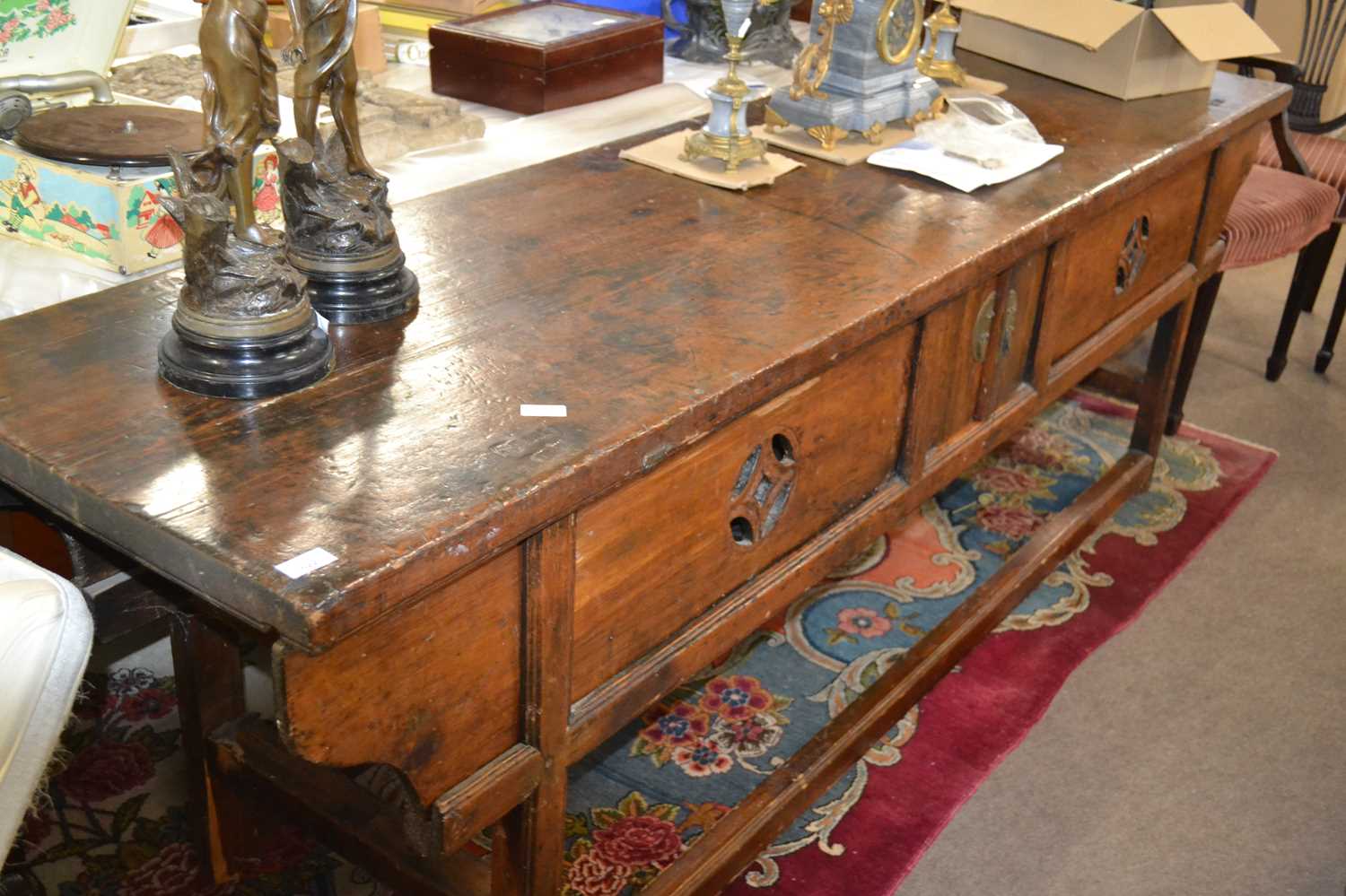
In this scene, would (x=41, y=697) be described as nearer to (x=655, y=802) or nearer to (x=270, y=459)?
(x=270, y=459)

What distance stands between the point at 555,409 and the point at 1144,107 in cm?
158

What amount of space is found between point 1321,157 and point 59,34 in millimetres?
2897

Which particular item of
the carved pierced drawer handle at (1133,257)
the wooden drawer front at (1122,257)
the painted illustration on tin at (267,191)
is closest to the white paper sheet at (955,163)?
the wooden drawer front at (1122,257)

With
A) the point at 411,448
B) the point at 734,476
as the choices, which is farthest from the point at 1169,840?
the point at 411,448

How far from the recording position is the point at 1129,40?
2.41 metres

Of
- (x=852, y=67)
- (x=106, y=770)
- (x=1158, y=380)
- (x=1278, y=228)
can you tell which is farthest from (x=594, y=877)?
(x=1278, y=228)

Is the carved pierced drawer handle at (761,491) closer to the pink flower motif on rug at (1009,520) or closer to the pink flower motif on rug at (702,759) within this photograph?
the pink flower motif on rug at (702,759)

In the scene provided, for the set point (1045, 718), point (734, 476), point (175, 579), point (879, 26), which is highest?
point (879, 26)

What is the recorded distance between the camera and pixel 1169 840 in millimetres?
2002

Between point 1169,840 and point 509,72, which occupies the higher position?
point 509,72

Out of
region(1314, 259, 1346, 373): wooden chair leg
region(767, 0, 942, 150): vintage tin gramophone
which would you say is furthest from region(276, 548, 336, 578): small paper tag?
region(1314, 259, 1346, 373): wooden chair leg

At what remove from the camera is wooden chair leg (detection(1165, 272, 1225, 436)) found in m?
3.08

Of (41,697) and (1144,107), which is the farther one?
(1144,107)

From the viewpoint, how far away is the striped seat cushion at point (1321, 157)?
330 cm
